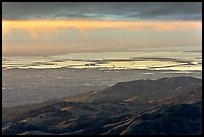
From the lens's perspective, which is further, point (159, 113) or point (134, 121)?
point (159, 113)

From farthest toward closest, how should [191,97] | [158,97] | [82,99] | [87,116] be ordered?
1. [82,99]
2. [158,97]
3. [191,97]
4. [87,116]

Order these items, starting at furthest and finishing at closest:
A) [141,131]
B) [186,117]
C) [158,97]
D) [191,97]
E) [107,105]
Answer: [158,97], [191,97], [107,105], [186,117], [141,131]

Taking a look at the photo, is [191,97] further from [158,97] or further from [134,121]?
[134,121]

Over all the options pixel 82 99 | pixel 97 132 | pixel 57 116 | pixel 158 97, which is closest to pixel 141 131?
pixel 97 132

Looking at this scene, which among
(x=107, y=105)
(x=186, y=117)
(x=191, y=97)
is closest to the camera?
(x=186, y=117)

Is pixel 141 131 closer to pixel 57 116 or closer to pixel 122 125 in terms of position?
pixel 122 125

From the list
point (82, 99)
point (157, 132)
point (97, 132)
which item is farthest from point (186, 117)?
point (82, 99)

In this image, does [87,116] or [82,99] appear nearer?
[87,116]

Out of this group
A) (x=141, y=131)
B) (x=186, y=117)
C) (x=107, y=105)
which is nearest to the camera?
(x=141, y=131)
